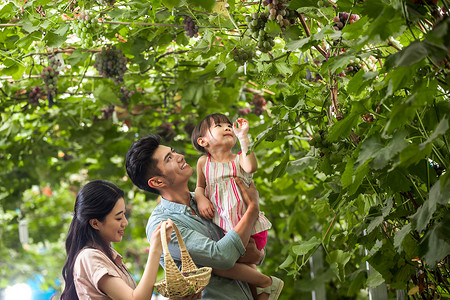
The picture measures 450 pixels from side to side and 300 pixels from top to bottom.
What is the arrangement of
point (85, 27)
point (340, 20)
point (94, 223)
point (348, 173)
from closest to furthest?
point (348, 173), point (340, 20), point (94, 223), point (85, 27)

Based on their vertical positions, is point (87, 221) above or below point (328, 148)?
below

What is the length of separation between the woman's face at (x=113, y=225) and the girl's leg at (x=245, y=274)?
390mm

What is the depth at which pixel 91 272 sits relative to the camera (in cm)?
197

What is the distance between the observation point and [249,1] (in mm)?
2449

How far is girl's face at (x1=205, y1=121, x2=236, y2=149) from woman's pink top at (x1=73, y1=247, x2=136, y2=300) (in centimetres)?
54

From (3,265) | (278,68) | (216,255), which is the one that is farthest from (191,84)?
(3,265)

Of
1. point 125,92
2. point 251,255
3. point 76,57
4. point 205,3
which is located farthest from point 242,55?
point 125,92

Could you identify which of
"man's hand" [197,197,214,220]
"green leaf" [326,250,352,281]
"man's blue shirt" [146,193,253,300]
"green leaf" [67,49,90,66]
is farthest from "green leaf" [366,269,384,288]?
"green leaf" [67,49,90,66]

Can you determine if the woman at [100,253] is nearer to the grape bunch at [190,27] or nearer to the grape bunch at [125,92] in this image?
the grape bunch at [190,27]

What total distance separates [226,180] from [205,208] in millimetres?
123

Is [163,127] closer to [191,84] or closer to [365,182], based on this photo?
[191,84]

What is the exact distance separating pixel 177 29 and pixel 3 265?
24.0 feet

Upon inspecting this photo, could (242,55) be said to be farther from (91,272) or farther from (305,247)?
(91,272)

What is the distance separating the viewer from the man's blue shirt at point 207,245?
195 centimetres
